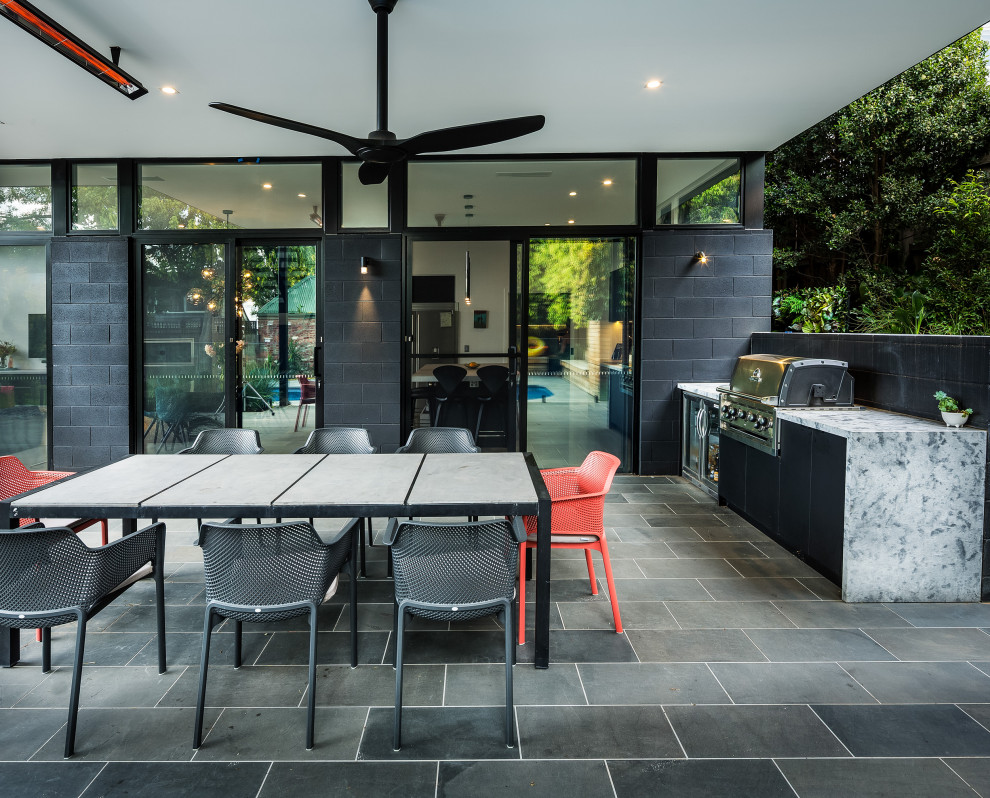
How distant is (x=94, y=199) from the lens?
19.6 ft

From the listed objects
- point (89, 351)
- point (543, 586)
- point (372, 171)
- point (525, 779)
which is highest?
point (372, 171)

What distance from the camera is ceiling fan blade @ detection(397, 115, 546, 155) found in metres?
3.07

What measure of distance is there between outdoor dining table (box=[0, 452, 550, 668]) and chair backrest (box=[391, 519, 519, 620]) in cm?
30

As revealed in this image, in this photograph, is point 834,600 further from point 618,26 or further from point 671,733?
point 618,26

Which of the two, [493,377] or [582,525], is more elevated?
[493,377]

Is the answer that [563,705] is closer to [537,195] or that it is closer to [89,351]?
[537,195]

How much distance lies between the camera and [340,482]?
9.36ft

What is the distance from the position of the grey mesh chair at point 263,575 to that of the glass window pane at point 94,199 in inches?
201

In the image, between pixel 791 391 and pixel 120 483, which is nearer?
pixel 120 483

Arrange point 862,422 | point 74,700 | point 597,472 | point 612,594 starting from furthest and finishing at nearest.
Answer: point 862,422 → point 597,472 → point 612,594 → point 74,700

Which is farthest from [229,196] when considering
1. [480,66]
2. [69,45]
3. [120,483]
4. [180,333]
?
[120,483]

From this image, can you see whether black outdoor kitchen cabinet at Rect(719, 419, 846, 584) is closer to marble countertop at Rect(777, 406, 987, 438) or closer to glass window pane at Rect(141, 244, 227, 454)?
marble countertop at Rect(777, 406, 987, 438)

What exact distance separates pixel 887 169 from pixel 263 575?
10.6 meters

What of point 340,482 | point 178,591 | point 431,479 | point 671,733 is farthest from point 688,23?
point 178,591
